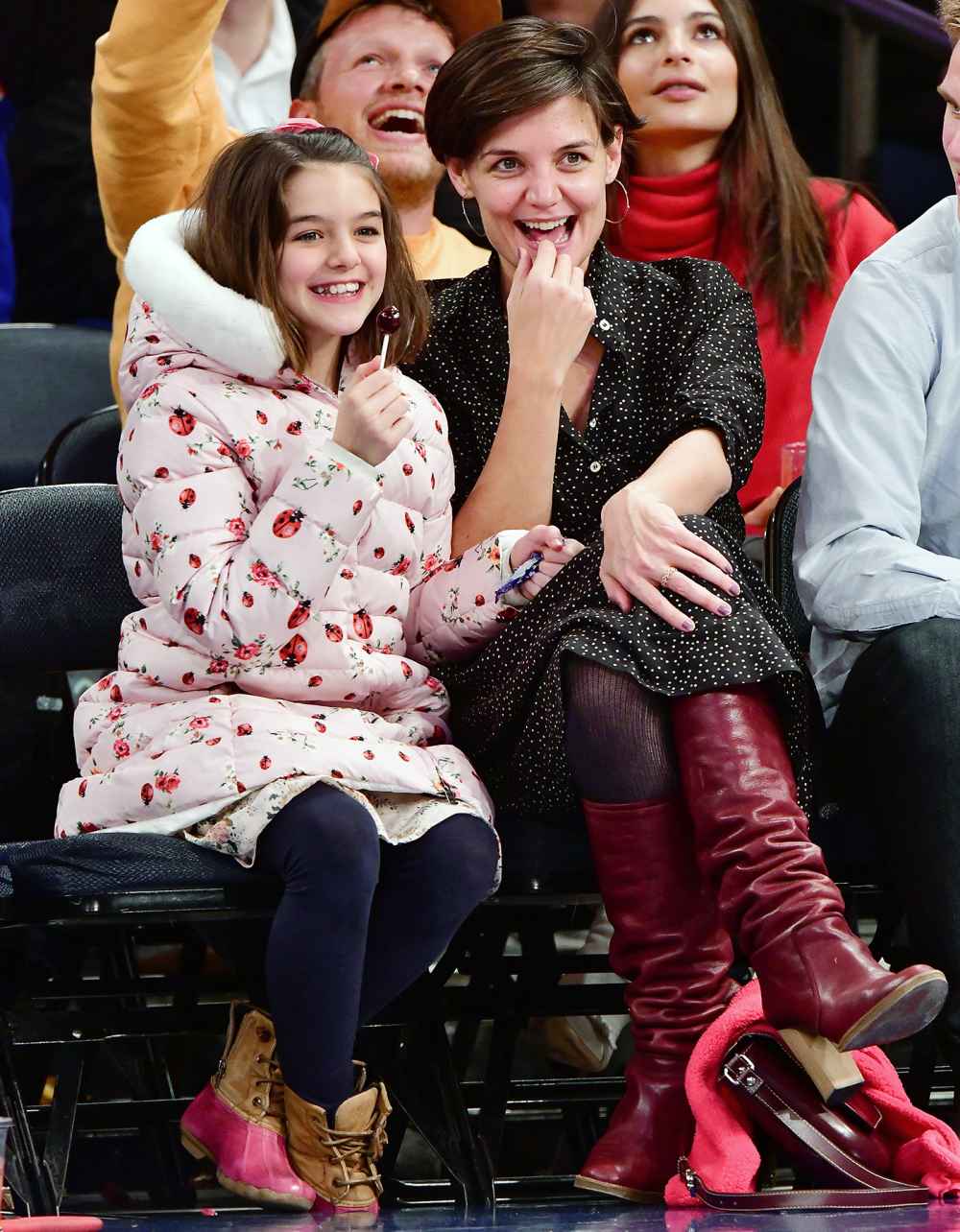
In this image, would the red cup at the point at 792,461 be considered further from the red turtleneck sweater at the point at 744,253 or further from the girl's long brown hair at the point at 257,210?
the girl's long brown hair at the point at 257,210

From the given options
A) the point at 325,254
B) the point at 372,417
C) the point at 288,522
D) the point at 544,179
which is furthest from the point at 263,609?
the point at 544,179

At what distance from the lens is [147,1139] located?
1976 millimetres

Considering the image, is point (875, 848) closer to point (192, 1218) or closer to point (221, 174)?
point (192, 1218)

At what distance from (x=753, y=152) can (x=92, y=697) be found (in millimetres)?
1328

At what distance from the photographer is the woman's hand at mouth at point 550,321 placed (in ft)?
6.64

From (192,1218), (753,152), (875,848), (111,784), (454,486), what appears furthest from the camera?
(753,152)

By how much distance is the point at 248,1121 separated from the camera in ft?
5.64

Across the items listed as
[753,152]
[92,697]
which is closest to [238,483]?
[92,697]

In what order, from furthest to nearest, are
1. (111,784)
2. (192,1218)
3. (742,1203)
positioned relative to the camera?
1. (111,784)
2. (192,1218)
3. (742,1203)

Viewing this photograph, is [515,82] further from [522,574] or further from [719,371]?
[522,574]

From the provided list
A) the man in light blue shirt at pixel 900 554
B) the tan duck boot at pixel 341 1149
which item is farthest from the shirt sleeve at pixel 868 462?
the tan duck boot at pixel 341 1149

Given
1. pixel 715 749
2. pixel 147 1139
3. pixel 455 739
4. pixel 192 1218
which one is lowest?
pixel 147 1139

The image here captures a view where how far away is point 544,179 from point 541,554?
46 cm

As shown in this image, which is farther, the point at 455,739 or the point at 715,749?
the point at 455,739
